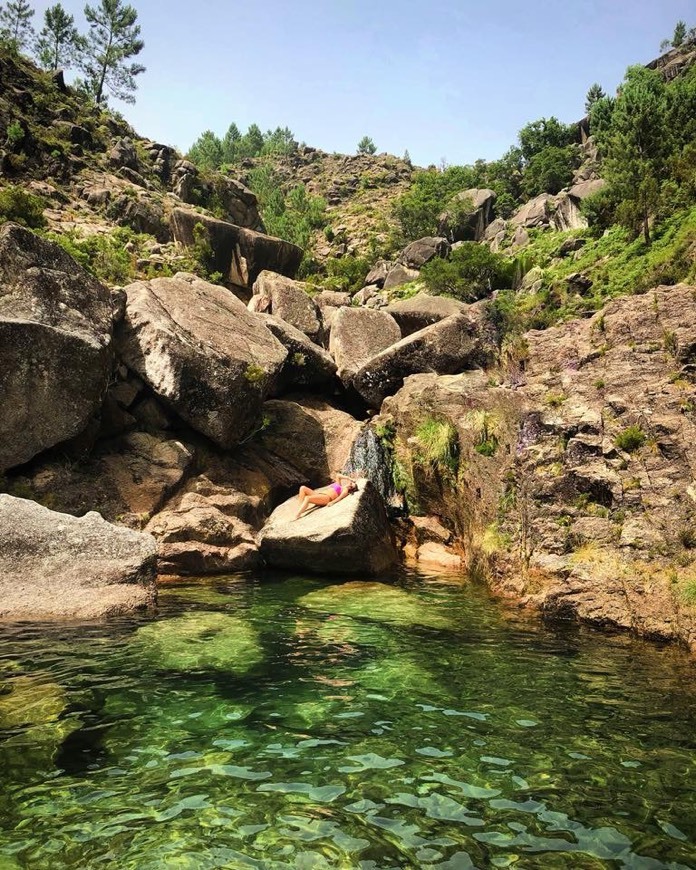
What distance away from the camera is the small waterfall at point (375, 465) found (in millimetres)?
21281

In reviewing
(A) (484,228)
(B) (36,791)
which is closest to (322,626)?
(B) (36,791)

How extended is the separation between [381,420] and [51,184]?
39349mm

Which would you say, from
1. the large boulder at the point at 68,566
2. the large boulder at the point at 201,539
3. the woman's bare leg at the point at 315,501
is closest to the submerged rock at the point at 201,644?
the large boulder at the point at 68,566

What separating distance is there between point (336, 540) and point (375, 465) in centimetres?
563

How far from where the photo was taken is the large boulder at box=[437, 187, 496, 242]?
82500 millimetres

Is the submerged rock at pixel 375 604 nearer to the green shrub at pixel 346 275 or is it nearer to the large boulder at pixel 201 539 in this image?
the large boulder at pixel 201 539

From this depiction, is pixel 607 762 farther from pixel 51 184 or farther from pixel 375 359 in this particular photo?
pixel 51 184

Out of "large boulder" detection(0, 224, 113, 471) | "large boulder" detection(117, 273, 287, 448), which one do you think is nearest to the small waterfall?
"large boulder" detection(117, 273, 287, 448)

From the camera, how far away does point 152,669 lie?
8.85 meters

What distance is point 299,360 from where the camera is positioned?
25.1 metres

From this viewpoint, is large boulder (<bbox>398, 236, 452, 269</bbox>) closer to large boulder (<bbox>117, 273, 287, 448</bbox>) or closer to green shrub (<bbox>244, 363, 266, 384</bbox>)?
large boulder (<bbox>117, 273, 287, 448</bbox>)

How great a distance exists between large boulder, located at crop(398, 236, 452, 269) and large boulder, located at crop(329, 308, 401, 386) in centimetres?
4258

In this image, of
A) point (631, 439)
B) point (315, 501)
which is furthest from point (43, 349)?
point (631, 439)

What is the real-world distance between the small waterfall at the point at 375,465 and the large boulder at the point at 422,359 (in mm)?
3591
